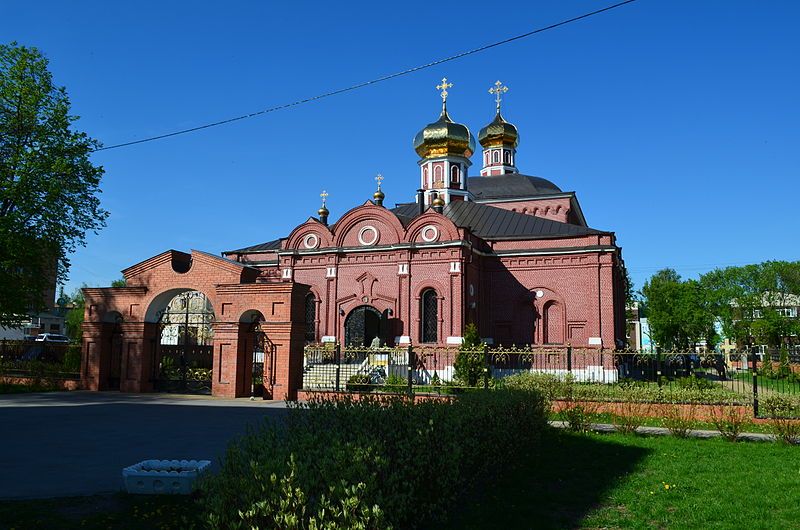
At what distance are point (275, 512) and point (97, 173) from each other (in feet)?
66.3

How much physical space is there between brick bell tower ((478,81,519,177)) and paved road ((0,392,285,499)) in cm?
3111

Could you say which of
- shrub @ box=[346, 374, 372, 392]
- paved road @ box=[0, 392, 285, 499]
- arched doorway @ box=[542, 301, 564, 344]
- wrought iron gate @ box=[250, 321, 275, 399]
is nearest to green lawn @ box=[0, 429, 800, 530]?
paved road @ box=[0, 392, 285, 499]

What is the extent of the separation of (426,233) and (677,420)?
1680cm

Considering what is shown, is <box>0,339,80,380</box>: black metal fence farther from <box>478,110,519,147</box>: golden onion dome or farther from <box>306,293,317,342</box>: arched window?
<box>478,110,519,147</box>: golden onion dome

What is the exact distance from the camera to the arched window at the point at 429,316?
87.7ft

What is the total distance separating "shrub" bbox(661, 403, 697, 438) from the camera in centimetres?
1101

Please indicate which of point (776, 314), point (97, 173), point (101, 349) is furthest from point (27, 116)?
point (776, 314)

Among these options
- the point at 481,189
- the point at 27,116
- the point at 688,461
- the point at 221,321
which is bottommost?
the point at 688,461

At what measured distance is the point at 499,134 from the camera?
42.6 m

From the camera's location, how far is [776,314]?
50.8m

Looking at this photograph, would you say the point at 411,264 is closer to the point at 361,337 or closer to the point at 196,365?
the point at 361,337

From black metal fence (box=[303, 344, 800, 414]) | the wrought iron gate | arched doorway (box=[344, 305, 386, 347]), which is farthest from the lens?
arched doorway (box=[344, 305, 386, 347])

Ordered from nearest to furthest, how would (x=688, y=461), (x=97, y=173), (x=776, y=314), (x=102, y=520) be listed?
(x=102, y=520)
(x=688, y=461)
(x=97, y=173)
(x=776, y=314)

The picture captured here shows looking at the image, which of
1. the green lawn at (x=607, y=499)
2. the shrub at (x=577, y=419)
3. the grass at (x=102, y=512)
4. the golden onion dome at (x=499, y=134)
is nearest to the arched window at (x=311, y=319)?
the shrub at (x=577, y=419)
